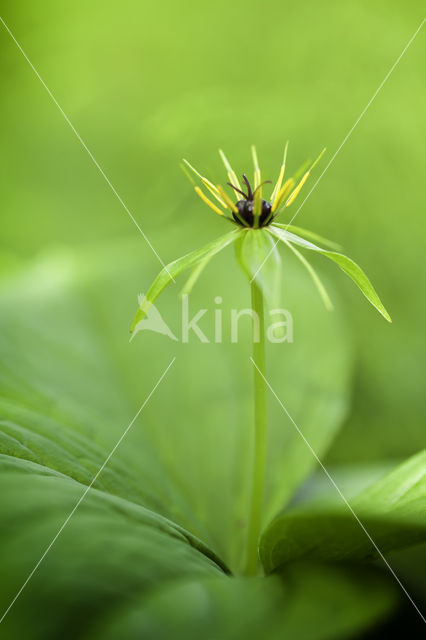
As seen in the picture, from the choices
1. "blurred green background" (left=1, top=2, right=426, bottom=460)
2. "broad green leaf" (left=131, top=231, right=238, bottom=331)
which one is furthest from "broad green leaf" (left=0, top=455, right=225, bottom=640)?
"blurred green background" (left=1, top=2, right=426, bottom=460)

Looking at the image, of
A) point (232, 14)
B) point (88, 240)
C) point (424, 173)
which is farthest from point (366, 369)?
point (232, 14)

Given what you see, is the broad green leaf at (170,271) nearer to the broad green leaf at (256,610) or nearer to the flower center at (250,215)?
A: the flower center at (250,215)

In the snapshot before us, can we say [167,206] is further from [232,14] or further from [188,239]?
[232,14]

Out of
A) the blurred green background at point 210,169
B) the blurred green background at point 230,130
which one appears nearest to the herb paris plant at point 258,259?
the blurred green background at point 210,169

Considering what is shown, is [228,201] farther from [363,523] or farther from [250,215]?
[363,523]

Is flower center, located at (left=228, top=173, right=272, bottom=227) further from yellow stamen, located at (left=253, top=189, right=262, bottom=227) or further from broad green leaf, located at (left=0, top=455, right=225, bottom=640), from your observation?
broad green leaf, located at (left=0, top=455, right=225, bottom=640)

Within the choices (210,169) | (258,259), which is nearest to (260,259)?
(258,259)
